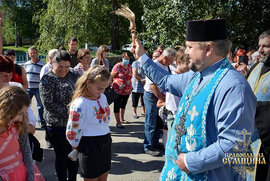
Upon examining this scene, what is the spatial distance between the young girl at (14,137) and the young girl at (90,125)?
66 cm

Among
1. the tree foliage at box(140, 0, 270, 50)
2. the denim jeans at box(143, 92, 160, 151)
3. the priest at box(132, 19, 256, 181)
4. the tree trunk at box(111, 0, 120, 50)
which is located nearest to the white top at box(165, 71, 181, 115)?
the denim jeans at box(143, 92, 160, 151)

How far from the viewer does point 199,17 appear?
9977 millimetres

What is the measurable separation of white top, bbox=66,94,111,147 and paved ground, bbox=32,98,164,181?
154 cm

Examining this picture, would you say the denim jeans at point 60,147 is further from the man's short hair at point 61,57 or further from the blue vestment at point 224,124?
the blue vestment at point 224,124

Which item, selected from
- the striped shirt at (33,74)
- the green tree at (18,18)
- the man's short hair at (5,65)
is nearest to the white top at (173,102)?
the man's short hair at (5,65)

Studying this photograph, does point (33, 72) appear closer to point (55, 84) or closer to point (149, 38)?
point (55, 84)

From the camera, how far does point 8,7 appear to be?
151 ft

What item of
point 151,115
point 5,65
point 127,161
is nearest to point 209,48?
point 5,65

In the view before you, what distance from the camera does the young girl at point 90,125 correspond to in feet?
9.59

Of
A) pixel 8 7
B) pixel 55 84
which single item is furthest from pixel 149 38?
pixel 8 7

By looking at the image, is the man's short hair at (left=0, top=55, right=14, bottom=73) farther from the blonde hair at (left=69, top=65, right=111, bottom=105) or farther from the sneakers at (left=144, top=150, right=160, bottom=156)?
the sneakers at (left=144, top=150, right=160, bottom=156)

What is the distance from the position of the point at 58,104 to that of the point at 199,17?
767cm

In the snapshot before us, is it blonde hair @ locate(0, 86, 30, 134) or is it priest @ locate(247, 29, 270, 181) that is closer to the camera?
blonde hair @ locate(0, 86, 30, 134)

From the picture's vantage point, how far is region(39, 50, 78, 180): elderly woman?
12.0 ft
